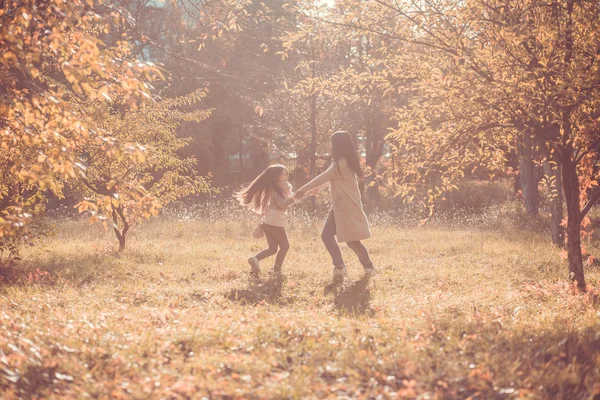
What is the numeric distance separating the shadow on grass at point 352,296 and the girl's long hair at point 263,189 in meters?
1.64

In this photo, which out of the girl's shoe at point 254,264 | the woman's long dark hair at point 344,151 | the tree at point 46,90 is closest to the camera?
the tree at point 46,90

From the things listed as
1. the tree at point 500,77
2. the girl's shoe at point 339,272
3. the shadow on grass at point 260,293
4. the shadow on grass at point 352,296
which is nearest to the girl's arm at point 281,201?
the shadow on grass at point 260,293

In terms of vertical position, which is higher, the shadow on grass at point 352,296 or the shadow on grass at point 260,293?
the shadow on grass at point 352,296

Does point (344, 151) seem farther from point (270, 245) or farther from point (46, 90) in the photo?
point (46, 90)

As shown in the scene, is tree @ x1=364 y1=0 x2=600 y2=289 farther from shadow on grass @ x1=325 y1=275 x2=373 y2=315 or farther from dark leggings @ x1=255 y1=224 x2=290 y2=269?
dark leggings @ x1=255 y1=224 x2=290 y2=269

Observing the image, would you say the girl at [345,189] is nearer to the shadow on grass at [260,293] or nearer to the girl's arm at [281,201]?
the girl's arm at [281,201]

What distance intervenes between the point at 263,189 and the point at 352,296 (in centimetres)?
238

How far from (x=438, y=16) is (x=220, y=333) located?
4.27m

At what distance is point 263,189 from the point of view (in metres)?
9.52

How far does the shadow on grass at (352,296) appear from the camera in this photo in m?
7.11

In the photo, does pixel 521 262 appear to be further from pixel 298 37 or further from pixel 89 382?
pixel 89 382

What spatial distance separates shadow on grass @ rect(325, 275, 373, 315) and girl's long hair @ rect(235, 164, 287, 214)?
1.64 metres

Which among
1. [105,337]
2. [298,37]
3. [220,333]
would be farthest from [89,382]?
[298,37]

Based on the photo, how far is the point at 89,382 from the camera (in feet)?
14.1
